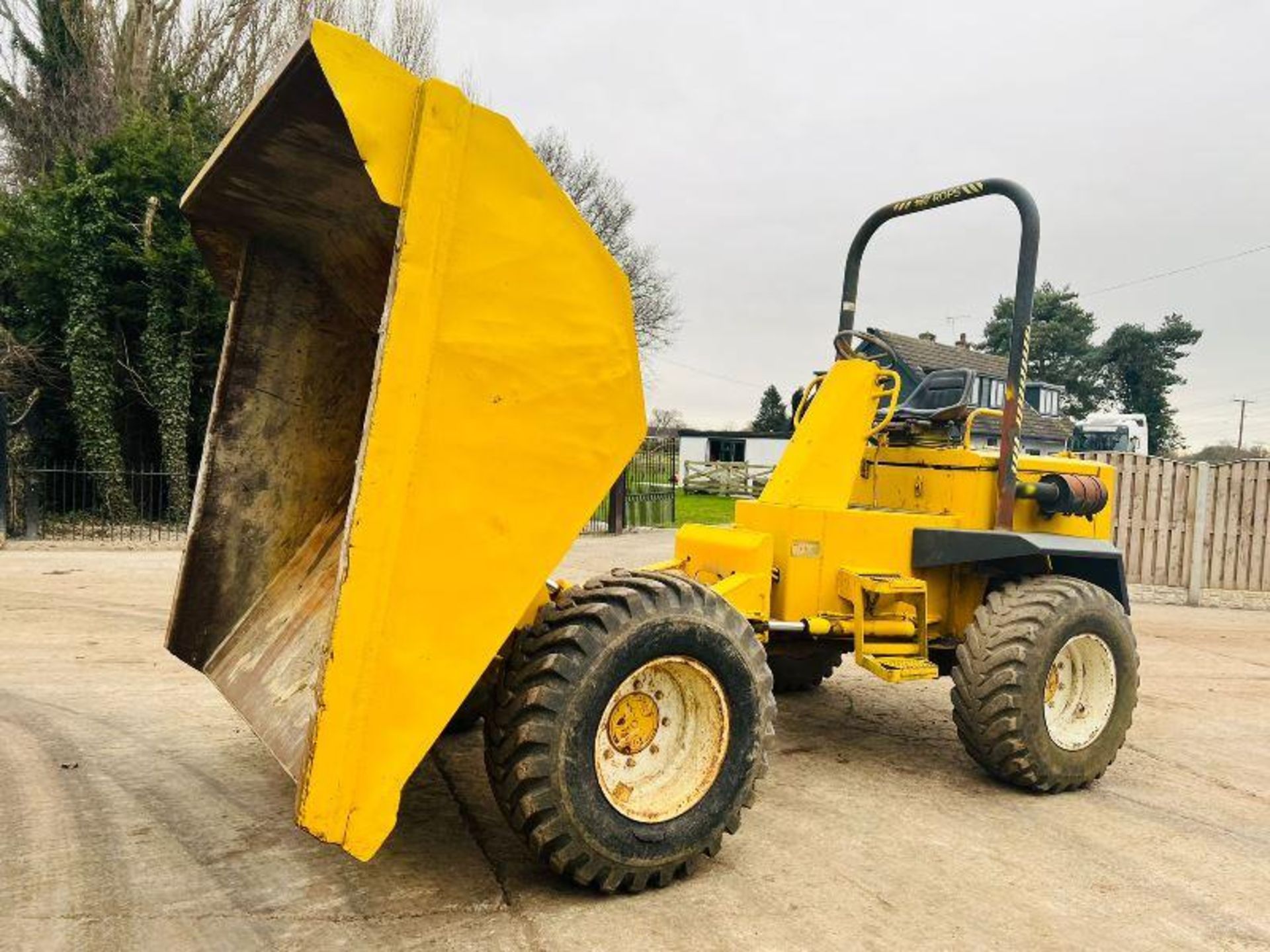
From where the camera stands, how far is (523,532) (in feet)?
9.30

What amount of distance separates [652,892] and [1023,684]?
208cm

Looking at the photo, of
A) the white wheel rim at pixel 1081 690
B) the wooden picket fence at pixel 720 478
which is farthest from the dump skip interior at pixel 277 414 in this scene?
the wooden picket fence at pixel 720 478

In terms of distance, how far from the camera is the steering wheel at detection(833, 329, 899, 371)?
196 inches

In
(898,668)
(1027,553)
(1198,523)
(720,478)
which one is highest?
(720,478)

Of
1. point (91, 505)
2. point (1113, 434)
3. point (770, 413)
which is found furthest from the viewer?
point (770, 413)

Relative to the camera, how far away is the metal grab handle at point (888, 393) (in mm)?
4828

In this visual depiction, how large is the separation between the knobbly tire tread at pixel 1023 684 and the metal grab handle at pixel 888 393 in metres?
1.03

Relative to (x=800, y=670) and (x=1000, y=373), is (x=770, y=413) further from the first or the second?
(x=800, y=670)

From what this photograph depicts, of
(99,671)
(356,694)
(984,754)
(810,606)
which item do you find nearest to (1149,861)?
(984,754)

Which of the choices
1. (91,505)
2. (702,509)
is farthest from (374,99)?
(702,509)

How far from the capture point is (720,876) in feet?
10.7

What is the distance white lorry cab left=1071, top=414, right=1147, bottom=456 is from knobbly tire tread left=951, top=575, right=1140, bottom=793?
1127 inches

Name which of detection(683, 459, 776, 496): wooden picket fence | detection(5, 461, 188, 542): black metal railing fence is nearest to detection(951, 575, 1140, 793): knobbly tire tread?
detection(5, 461, 188, 542): black metal railing fence

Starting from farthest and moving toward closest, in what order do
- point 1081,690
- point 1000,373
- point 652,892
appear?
point 1000,373 → point 1081,690 → point 652,892
